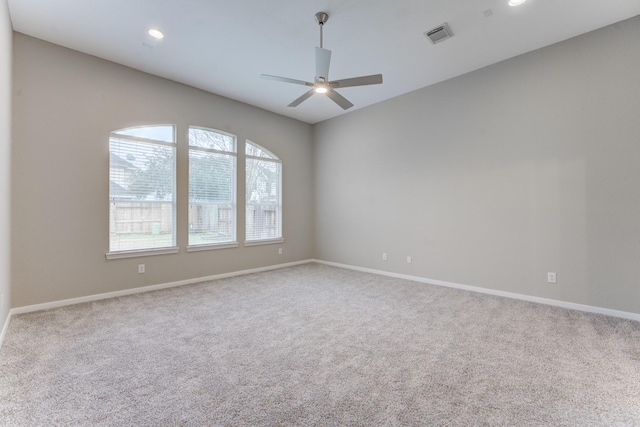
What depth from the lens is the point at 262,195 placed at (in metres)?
5.69

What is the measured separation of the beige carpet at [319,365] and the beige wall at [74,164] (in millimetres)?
513

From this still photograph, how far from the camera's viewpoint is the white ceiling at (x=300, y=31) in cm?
282

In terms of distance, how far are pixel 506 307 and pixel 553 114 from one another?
95.7 inches

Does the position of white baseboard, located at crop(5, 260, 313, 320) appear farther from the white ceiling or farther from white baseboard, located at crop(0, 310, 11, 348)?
the white ceiling

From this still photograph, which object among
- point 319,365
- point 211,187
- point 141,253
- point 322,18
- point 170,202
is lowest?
point 319,365

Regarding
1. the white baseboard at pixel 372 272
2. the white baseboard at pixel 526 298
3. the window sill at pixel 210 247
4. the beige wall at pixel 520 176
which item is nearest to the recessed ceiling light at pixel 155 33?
the window sill at pixel 210 247

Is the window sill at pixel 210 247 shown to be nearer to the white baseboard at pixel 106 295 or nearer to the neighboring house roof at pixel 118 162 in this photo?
the white baseboard at pixel 106 295

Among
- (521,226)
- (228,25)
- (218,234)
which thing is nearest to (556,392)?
(521,226)

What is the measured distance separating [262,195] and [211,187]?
41.5 inches

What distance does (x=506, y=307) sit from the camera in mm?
3459

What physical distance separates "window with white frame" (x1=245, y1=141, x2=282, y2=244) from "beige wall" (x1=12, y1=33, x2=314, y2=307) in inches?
42.4

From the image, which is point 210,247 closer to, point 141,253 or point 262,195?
point 141,253

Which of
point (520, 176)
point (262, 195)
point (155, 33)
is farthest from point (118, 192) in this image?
point (520, 176)

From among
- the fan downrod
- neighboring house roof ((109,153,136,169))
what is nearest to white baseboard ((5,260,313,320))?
neighboring house roof ((109,153,136,169))
